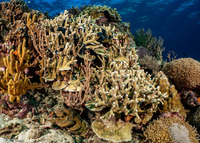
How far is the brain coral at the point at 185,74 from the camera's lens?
4.18 metres

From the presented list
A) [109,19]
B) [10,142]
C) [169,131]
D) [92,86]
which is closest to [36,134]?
[10,142]

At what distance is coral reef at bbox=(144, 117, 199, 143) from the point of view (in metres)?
2.64

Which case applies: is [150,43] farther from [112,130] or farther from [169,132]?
[112,130]

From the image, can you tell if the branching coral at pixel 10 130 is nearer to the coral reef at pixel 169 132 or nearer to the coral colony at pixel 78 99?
the coral colony at pixel 78 99

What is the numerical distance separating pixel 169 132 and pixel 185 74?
8.07 ft

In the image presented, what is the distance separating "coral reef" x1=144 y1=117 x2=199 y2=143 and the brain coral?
1773 millimetres

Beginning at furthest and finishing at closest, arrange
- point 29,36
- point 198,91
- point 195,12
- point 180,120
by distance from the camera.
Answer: point 195,12 → point 198,91 → point 29,36 → point 180,120

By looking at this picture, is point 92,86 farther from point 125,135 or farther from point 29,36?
point 29,36

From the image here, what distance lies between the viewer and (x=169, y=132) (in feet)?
8.93

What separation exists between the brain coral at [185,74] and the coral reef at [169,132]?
5.82ft

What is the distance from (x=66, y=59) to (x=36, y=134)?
1773 millimetres

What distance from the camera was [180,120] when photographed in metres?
3.06

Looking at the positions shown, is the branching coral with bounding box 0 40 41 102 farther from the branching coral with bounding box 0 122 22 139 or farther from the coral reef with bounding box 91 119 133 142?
the coral reef with bounding box 91 119 133 142

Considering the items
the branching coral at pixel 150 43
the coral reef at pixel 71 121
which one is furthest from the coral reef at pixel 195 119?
the branching coral at pixel 150 43
